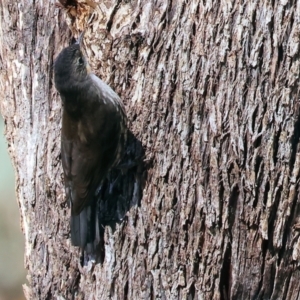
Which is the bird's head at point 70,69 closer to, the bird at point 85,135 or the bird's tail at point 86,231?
the bird at point 85,135

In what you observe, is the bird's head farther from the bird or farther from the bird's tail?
the bird's tail

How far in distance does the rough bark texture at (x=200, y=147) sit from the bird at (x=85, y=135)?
0.35 feet

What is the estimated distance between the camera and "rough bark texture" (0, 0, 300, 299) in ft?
10.8

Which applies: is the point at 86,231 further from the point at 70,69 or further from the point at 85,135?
the point at 70,69

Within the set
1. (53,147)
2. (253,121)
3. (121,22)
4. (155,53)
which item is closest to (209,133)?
(253,121)

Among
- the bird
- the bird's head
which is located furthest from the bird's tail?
the bird's head

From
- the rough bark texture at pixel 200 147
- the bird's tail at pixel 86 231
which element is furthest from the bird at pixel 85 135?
the rough bark texture at pixel 200 147

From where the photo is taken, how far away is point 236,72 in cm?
331

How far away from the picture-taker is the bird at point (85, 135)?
3676 mm

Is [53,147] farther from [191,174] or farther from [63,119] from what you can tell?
[191,174]

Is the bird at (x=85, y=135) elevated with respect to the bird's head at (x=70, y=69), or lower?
lower

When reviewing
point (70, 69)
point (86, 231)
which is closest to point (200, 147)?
point (86, 231)

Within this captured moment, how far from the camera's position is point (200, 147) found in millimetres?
3400

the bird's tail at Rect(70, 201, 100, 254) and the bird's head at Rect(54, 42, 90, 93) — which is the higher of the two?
the bird's head at Rect(54, 42, 90, 93)
